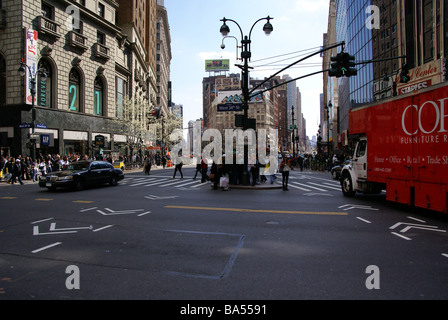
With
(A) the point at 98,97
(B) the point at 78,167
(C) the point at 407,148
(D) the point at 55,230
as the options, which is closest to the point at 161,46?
(A) the point at 98,97

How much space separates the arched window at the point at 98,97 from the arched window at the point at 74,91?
3009 mm

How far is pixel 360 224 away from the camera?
802 centimetres

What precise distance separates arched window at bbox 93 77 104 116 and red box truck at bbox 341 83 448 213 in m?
34.4

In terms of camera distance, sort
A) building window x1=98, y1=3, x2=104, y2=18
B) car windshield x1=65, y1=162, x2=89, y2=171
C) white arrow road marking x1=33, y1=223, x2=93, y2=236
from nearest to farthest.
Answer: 1. white arrow road marking x1=33, y1=223, x2=93, y2=236
2. car windshield x1=65, y1=162, x2=89, y2=171
3. building window x1=98, y1=3, x2=104, y2=18

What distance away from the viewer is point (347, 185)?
13375 millimetres

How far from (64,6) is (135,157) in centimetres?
2148

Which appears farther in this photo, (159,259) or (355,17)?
(355,17)

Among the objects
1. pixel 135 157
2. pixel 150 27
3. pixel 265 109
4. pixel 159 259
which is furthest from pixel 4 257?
pixel 265 109

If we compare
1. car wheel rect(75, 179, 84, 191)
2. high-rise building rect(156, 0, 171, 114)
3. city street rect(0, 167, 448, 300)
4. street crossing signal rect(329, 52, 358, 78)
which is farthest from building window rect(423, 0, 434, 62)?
high-rise building rect(156, 0, 171, 114)

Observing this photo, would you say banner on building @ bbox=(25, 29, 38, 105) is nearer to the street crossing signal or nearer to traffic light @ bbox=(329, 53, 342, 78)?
traffic light @ bbox=(329, 53, 342, 78)

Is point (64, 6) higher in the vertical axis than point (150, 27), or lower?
lower

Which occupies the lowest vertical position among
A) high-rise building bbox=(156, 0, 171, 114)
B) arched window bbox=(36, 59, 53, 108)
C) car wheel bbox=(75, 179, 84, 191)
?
car wheel bbox=(75, 179, 84, 191)

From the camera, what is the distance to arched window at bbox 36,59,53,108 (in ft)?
95.9

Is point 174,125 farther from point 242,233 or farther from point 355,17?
point 242,233
